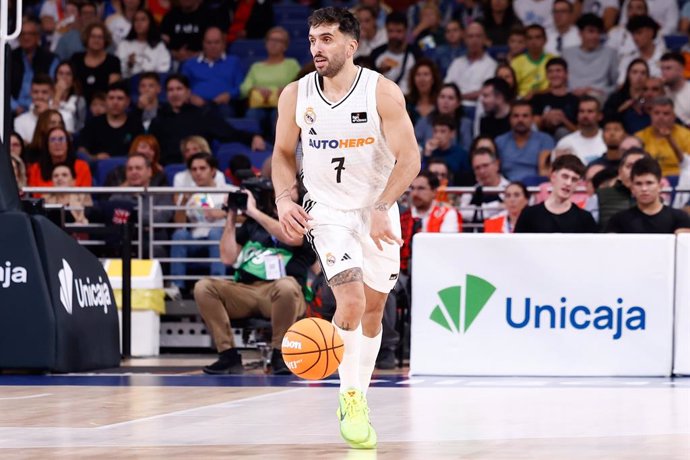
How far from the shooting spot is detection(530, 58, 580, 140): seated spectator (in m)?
16.2

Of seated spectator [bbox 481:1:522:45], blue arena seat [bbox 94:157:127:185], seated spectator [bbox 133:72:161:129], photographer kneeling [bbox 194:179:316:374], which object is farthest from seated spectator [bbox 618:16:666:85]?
photographer kneeling [bbox 194:179:316:374]

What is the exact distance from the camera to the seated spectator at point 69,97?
59.1 feet

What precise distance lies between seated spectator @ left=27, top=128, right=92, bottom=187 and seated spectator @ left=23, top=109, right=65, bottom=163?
0.37ft

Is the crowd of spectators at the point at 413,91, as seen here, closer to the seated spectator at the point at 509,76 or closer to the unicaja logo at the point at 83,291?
the seated spectator at the point at 509,76

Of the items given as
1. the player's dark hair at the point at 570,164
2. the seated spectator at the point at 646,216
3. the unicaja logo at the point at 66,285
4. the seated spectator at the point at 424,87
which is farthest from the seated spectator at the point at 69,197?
the seated spectator at the point at 646,216

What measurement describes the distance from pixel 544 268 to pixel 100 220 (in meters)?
5.27

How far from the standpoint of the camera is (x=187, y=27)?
64.0ft

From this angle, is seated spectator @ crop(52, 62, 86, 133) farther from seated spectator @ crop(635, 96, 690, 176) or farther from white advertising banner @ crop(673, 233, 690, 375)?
white advertising banner @ crop(673, 233, 690, 375)

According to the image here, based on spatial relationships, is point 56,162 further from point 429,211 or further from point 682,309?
point 682,309

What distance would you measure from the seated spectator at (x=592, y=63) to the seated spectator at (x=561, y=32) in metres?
0.38

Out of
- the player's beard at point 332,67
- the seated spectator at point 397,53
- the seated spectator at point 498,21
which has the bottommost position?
the player's beard at point 332,67

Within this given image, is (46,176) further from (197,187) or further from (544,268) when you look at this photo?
(544,268)

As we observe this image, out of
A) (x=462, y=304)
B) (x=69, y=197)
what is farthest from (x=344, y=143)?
(x=69, y=197)

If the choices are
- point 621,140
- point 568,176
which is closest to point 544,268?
point 568,176
